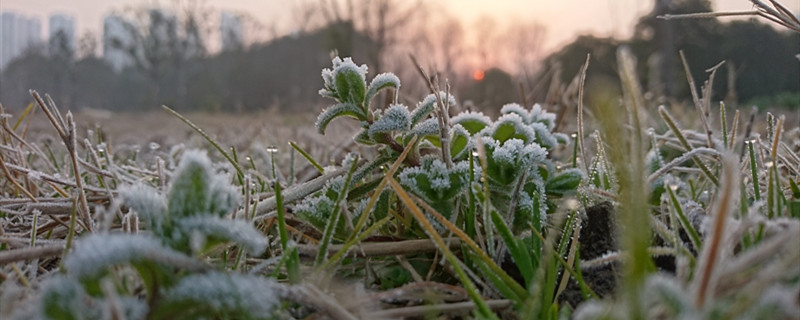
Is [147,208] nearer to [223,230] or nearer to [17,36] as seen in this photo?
[223,230]

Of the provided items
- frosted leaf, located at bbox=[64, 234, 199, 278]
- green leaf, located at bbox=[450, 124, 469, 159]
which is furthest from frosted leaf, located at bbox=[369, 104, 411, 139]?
frosted leaf, located at bbox=[64, 234, 199, 278]

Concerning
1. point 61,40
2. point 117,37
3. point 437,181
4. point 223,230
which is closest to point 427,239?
point 437,181

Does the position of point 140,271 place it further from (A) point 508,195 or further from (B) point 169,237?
(A) point 508,195

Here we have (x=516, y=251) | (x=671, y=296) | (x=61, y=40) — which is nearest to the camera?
(x=671, y=296)

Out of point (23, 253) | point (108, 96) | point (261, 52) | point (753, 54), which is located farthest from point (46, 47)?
point (23, 253)

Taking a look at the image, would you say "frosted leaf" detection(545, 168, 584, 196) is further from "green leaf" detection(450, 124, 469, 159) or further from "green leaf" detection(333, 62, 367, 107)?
"green leaf" detection(333, 62, 367, 107)

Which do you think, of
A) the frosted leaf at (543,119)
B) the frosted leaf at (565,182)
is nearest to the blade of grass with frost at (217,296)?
the frosted leaf at (565,182)
